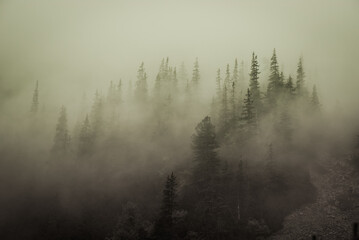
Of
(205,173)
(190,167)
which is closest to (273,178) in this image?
(205,173)

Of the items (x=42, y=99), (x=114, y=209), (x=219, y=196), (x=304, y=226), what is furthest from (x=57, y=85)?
(x=304, y=226)

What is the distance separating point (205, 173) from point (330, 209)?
17520mm

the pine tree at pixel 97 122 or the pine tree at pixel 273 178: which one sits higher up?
the pine tree at pixel 97 122

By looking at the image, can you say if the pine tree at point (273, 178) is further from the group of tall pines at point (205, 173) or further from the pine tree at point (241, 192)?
the pine tree at point (241, 192)

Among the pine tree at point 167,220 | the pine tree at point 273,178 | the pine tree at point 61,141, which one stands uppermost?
the pine tree at point 61,141

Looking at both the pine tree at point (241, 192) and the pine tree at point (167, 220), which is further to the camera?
the pine tree at point (241, 192)

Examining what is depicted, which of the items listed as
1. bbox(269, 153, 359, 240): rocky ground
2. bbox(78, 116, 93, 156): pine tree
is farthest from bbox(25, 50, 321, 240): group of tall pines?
bbox(269, 153, 359, 240): rocky ground

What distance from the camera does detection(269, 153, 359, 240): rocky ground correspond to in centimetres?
3428

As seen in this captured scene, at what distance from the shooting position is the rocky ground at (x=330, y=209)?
34281 mm

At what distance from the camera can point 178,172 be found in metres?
51.8

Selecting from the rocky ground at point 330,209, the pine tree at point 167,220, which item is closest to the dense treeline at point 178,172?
the pine tree at point 167,220

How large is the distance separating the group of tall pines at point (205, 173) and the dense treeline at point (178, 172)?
0.53ft

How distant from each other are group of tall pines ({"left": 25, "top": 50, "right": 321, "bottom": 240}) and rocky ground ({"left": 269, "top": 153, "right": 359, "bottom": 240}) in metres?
1.62

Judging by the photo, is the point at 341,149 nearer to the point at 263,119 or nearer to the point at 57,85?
the point at 263,119
